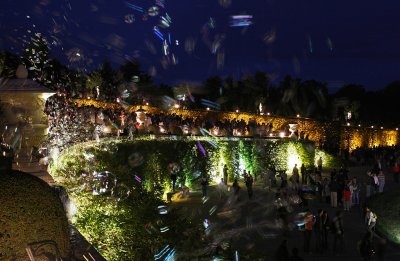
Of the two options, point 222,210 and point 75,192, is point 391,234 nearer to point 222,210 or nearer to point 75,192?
point 222,210

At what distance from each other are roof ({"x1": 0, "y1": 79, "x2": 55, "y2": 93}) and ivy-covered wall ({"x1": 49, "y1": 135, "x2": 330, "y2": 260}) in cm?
211

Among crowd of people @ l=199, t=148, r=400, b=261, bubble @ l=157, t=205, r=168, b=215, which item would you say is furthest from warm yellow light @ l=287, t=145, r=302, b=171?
bubble @ l=157, t=205, r=168, b=215

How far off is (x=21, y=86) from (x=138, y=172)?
33.7 ft

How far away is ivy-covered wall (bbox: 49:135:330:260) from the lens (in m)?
9.80

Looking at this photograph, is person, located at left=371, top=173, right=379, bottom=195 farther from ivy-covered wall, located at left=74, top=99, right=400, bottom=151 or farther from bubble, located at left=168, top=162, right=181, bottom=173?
ivy-covered wall, located at left=74, top=99, right=400, bottom=151

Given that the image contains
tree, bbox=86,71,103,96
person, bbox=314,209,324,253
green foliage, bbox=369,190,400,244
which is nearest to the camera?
person, bbox=314,209,324,253

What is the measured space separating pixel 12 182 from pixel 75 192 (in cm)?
497

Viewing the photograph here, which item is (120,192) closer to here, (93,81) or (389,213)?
(389,213)

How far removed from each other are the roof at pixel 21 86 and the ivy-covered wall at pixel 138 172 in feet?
6.92

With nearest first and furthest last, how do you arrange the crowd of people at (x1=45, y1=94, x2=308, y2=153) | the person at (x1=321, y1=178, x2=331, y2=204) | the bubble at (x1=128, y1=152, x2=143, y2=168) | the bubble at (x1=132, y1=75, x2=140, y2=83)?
the crowd of people at (x1=45, y1=94, x2=308, y2=153)
the bubble at (x1=128, y1=152, x2=143, y2=168)
the person at (x1=321, y1=178, x2=331, y2=204)
the bubble at (x1=132, y1=75, x2=140, y2=83)

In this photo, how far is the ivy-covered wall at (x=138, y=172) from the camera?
32.2ft

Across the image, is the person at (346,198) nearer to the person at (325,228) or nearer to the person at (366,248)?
the person at (325,228)

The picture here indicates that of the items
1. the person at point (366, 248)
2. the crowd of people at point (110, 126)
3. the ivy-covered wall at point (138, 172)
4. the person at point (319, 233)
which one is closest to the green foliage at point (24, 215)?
the ivy-covered wall at point (138, 172)

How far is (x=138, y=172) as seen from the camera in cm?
2212
